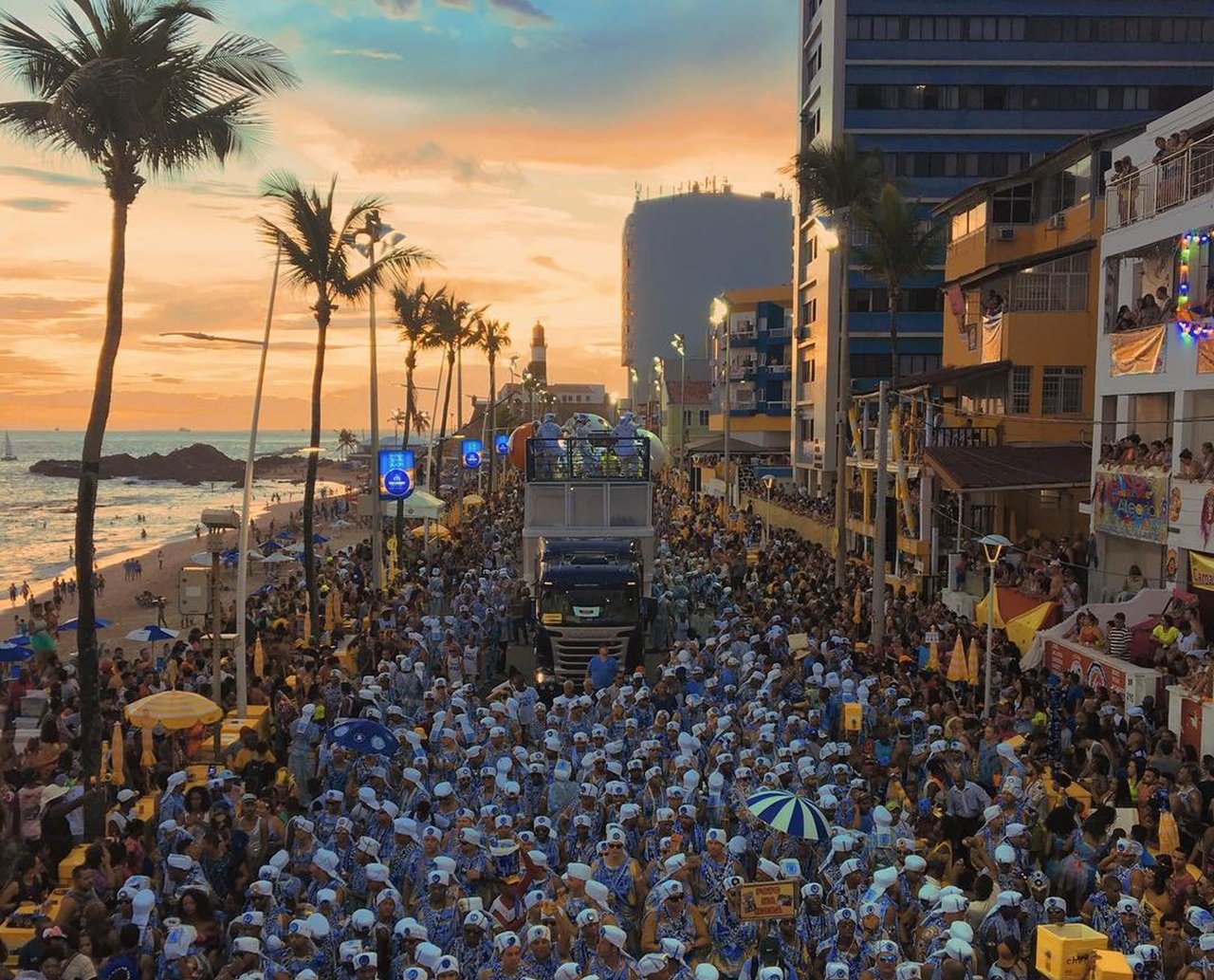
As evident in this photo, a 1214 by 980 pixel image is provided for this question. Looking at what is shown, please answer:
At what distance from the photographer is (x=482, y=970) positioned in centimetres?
873

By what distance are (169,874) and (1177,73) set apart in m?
65.7

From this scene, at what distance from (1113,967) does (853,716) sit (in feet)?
24.1

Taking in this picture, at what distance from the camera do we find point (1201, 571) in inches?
827

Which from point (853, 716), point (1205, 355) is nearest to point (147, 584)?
point (853, 716)

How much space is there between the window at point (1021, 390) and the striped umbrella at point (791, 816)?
24.7m

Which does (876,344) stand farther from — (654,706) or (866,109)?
(654,706)

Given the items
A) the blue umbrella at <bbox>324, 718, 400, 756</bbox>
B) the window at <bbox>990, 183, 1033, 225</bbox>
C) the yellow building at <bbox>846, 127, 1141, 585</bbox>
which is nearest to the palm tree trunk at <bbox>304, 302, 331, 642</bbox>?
the blue umbrella at <bbox>324, 718, 400, 756</bbox>

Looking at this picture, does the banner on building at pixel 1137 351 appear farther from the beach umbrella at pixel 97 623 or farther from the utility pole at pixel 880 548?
the beach umbrella at pixel 97 623

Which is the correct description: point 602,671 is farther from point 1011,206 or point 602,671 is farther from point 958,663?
point 1011,206

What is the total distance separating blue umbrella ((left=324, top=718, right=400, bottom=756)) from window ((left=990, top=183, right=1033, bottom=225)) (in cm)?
2974

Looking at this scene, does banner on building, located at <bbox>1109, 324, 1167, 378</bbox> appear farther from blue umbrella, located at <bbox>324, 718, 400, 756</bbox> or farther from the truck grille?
blue umbrella, located at <bbox>324, 718, 400, 756</bbox>

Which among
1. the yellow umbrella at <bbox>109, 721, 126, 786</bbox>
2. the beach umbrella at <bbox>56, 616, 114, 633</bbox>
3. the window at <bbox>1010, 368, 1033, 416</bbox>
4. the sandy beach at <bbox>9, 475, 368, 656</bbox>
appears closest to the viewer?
the yellow umbrella at <bbox>109, 721, 126, 786</bbox>

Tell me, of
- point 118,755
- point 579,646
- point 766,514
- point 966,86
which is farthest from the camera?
point 966,86

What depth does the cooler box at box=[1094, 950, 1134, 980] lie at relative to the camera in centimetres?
831
